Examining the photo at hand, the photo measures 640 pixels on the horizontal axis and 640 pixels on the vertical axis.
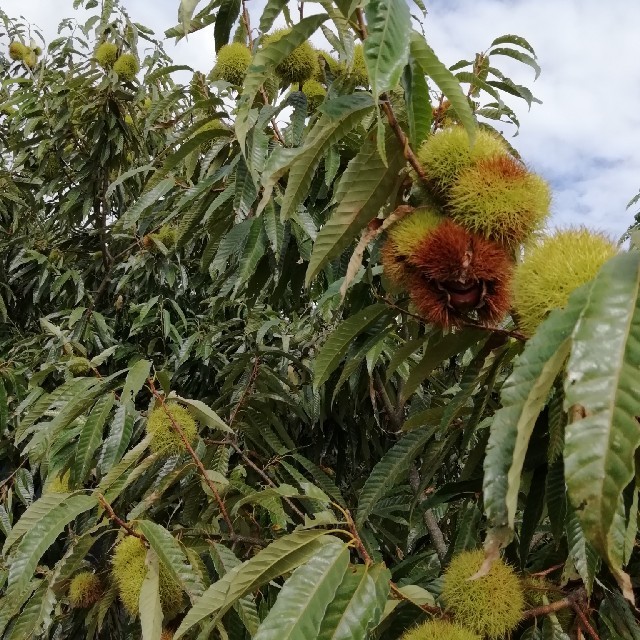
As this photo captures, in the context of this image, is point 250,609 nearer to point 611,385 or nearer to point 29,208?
point 611,385

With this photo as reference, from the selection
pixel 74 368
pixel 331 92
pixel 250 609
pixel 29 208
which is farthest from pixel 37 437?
pixel 29 208

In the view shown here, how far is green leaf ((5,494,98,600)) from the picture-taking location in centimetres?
84

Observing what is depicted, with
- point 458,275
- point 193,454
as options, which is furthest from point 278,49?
point 193,454

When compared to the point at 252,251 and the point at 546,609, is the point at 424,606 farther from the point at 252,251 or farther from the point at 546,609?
the point at 252,251

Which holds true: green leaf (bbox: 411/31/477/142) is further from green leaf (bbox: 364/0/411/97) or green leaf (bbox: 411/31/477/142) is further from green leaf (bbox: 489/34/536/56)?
green leaf (bbox: 489/34/536/56)

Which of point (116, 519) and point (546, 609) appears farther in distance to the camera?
point (116, 519)

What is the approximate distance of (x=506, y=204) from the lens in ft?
2.05

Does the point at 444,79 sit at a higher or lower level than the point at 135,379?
higher

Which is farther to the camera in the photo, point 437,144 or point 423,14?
point 423,14

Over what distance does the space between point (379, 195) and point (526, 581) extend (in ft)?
1.71

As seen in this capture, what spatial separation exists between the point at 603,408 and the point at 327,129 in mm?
427

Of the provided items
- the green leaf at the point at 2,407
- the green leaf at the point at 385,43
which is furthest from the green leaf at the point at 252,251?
the green leaf at the point at 2,407

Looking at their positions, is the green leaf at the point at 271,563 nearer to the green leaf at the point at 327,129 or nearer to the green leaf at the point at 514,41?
the green leaf at the point at 327,129

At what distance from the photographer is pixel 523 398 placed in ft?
1.37
